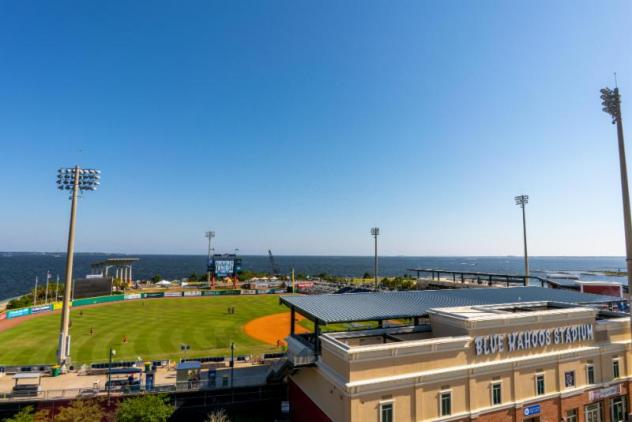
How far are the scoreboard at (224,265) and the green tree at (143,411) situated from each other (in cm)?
7885

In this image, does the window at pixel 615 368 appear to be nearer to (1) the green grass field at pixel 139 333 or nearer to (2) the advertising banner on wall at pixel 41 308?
(1) the green grass field at pixel 139 333

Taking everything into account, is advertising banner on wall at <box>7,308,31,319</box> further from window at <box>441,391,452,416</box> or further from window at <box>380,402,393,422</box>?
window at <box>441,391,452,416</box>

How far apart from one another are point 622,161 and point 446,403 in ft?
85.5

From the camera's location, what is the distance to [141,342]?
50031 millimetres

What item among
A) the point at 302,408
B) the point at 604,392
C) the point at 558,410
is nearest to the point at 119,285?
the point at 302,408

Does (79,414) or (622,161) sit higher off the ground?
(622,161)

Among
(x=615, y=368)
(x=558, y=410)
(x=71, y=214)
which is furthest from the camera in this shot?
(x=71, y=214)

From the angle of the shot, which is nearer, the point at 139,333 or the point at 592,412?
the point at 592,412

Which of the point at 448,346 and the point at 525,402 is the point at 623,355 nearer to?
the point at 525,402

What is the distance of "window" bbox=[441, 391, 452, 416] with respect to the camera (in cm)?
2452

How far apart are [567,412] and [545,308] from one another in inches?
345

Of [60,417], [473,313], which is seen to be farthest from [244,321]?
[473,313]

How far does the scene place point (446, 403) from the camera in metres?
24.7

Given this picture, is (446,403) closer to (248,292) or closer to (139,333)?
(139,333)
